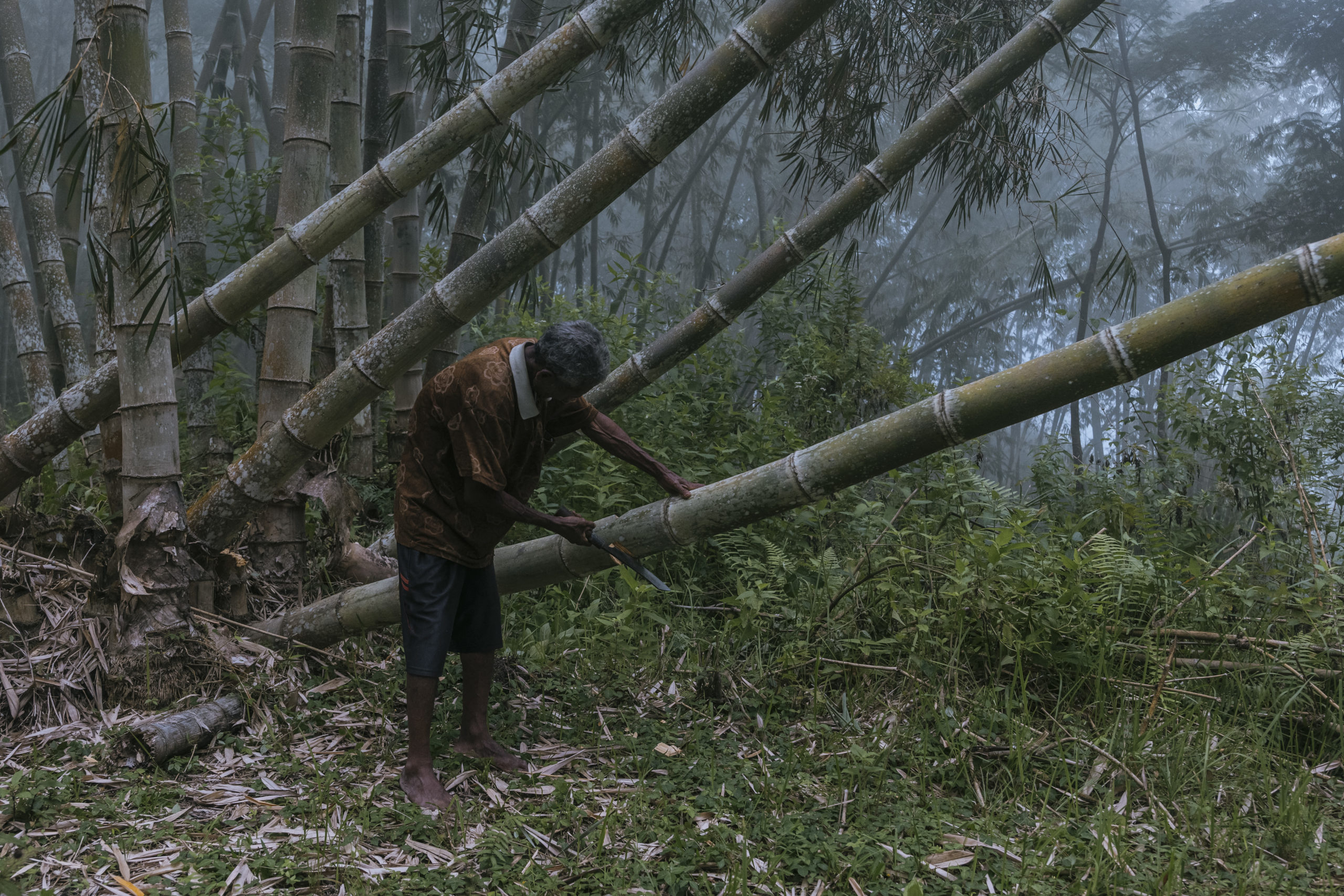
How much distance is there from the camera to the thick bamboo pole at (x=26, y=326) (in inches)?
142

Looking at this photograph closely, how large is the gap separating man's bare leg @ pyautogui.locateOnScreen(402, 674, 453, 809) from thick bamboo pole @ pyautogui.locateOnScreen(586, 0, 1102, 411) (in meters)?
1.29

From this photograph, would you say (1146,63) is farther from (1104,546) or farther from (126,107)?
(126,107)

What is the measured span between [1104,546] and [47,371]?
174 inches

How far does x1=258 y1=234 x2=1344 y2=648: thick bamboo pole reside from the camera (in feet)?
5.36

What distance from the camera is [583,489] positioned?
410 cm

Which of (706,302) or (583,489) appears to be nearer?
(706,302)

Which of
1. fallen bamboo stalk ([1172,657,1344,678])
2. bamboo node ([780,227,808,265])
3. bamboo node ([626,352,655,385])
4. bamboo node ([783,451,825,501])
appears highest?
bamboo node ([780,227,808,265])

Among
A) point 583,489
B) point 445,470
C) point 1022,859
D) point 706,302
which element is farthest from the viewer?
point 583,489

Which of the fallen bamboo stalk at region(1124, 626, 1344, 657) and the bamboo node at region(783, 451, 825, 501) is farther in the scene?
the fallen bamboo stalk at region(1124, 626, 1344, 657)

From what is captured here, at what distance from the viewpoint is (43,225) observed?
12.4 feet

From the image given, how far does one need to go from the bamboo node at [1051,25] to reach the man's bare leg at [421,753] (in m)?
2.85

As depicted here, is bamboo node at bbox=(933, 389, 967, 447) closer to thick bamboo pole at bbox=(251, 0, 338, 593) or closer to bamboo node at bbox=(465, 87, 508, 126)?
bamboo node at bbox=(465, 87, 508, 126)

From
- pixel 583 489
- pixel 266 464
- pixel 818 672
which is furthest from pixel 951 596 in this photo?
pixel 266 464

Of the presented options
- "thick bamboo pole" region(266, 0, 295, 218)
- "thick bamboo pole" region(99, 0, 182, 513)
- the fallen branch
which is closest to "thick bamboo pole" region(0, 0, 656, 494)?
"thick bamboo pole" region(99, 0, 182, 513)
